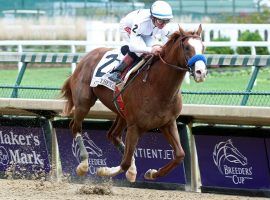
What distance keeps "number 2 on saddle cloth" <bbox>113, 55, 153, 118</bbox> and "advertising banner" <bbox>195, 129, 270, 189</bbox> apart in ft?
2.80

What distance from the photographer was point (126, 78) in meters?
8.55

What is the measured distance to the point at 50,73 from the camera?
19.1 metres

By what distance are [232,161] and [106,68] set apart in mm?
1538

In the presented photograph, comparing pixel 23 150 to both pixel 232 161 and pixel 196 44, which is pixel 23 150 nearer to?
pixel 232 161

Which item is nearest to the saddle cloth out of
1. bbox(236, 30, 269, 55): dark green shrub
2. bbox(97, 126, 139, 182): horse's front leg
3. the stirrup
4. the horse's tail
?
the stirrup

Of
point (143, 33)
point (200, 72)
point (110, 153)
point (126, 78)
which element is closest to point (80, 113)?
point (110, 153)

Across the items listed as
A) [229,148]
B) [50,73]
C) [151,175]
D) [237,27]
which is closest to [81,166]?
[151,175]

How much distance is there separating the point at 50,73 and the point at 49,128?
938cm

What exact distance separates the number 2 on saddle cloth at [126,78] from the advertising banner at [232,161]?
0.85 metres

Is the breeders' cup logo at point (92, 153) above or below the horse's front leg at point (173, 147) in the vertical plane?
below

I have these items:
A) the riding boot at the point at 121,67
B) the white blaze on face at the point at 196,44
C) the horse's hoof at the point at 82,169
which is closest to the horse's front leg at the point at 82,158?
the horse's hoof at the point at 82,169

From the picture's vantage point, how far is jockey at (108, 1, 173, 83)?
8.25 m

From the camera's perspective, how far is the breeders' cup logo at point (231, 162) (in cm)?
870

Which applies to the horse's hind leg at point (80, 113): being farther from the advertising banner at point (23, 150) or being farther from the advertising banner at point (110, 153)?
the advertising banner at point (23, 150)
